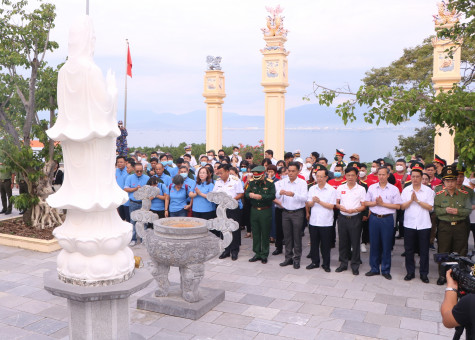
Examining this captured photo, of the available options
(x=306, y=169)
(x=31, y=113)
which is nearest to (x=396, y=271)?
(x=306, y=169)

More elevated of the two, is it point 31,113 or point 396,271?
point 31,113

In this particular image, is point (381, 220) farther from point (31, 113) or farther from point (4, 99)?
point (4, 99)

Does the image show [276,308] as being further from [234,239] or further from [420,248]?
[420,248]

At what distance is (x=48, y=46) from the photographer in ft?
31.4

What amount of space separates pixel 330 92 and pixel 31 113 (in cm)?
625

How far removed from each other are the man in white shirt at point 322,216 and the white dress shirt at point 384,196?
0.58 metres

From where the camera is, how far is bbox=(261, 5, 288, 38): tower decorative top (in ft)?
50.6

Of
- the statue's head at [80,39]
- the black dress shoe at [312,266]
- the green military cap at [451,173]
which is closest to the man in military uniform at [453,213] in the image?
the green military cap at [451,173]

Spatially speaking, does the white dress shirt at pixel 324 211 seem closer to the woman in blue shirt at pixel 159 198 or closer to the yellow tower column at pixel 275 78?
the woman in blue shirt at pixel 159 198

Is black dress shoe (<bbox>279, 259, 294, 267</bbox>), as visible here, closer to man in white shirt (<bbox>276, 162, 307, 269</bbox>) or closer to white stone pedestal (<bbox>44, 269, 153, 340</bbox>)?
man in white shirt (<bbox>276, 162, 307, 269</bbox>)

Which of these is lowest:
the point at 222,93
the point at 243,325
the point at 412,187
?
the point at 243,325

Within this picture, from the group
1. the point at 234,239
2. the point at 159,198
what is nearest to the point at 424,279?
the point at 234,239

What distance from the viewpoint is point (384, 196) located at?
23.1 feet

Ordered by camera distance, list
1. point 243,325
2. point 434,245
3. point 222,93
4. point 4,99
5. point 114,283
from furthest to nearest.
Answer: point 222,93 < point 4,99 < point 434,245 < point 243,325 < point 114,283
